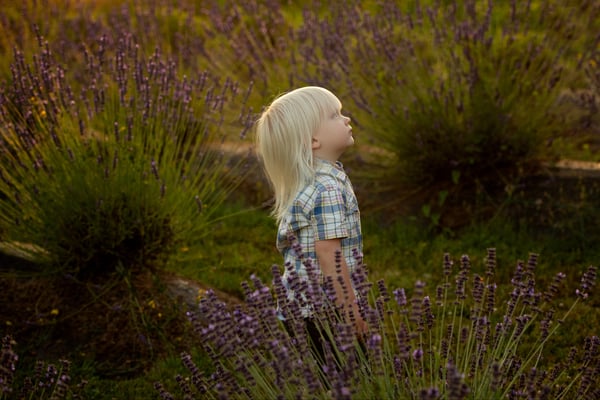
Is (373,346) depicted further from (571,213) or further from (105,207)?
(571,213)

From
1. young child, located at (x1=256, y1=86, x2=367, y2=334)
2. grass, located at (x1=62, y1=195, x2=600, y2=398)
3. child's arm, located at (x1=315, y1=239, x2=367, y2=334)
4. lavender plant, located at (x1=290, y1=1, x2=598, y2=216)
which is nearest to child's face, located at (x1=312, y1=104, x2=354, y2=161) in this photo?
young child, located at (x1=256, y1=86, x2=367, y2=334)

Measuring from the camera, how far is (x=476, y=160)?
14.0ft

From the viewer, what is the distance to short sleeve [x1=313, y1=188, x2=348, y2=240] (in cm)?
222

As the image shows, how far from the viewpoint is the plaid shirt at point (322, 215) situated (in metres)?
2.23

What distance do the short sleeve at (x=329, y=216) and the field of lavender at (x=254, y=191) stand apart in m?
0.27

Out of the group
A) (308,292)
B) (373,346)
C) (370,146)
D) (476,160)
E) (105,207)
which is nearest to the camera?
(373,346)

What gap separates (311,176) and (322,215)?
0.14 m

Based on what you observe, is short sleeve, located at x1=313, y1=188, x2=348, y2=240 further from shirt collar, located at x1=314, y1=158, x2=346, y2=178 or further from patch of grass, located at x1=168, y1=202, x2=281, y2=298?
patch of grass, located at x1=168, y1=202, x2=281, y2=298

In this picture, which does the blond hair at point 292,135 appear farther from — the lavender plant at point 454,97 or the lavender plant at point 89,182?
the lavender plant at point 454,97

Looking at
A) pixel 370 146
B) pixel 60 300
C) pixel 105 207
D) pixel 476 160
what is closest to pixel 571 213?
pixel 476 160

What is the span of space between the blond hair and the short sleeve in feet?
0.28

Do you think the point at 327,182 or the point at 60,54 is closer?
the point at 327,182

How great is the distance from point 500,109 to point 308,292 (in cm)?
279

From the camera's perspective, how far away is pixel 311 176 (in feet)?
7.52
